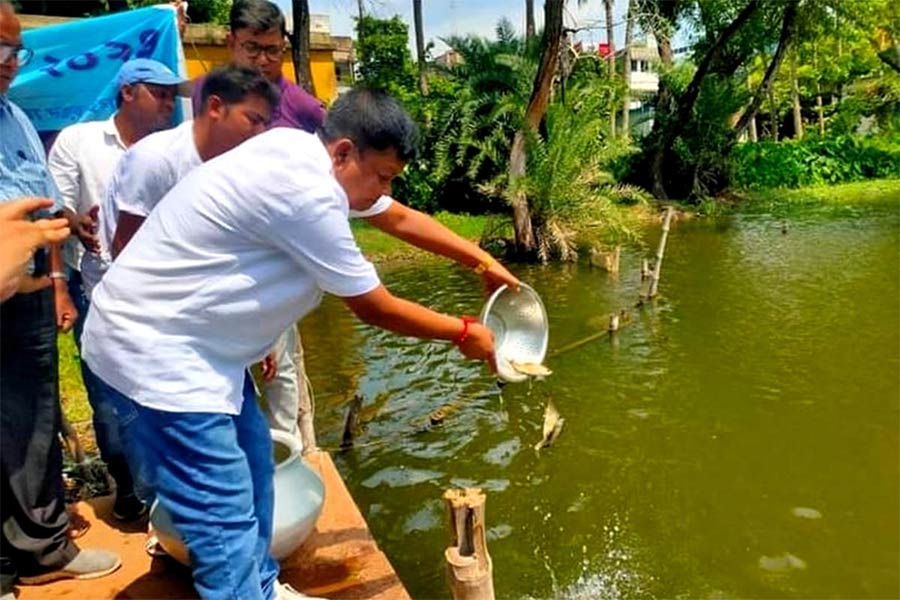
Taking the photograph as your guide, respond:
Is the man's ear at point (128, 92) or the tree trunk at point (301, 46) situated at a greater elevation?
the tree trunk at point (301, 46)

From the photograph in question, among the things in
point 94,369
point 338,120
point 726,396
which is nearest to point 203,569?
point 94,369

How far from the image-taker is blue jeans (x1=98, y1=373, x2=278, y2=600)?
78.1 inches

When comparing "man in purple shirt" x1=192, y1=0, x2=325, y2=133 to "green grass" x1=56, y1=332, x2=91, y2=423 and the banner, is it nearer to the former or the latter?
the banner

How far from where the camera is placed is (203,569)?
2.04 metres

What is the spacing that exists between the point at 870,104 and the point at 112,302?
91.6 feet

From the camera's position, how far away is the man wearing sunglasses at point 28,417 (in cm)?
249

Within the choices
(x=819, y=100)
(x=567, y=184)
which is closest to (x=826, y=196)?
(x=567, y=184)

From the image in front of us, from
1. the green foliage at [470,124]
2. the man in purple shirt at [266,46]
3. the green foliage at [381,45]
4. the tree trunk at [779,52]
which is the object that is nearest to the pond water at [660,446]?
the man in purple shirt at [266,46]

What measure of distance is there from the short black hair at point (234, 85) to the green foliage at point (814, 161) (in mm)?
19388

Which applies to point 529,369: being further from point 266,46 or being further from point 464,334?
point 266,46

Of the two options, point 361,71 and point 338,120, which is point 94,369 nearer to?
point 338,120

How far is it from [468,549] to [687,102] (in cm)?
1643

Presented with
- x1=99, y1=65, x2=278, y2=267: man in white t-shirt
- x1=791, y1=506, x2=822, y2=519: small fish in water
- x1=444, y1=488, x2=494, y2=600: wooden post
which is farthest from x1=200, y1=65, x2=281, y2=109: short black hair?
x1=791, y1=506, x2=822, y2=519: small fish in water

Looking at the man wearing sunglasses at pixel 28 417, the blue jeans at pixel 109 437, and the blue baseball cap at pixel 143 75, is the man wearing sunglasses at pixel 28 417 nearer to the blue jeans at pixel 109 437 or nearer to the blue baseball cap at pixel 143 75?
the blue jeans at pixel 109 437
